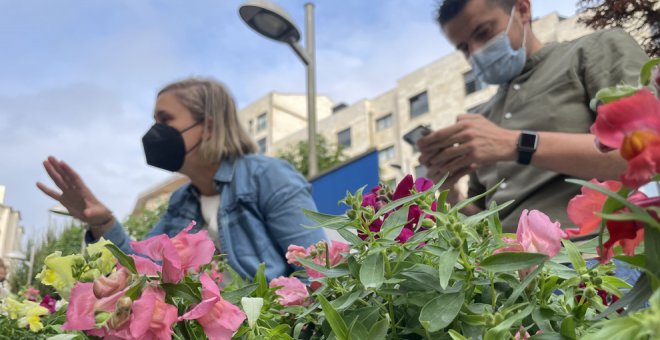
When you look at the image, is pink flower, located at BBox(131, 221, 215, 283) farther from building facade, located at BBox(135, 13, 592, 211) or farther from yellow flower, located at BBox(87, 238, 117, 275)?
building facade, located at BBox(135, 13, 592, 211)

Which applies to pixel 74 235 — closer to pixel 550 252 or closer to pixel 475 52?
pixel 475 52

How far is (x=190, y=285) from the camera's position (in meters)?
0.60

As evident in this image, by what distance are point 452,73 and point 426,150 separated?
20.3 metres

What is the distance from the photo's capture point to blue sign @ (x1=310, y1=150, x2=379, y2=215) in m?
3.27

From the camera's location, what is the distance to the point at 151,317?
0.56m

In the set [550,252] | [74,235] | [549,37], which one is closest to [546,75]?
[550,252]

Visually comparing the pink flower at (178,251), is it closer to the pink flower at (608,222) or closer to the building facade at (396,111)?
the pink flower at (608,222)

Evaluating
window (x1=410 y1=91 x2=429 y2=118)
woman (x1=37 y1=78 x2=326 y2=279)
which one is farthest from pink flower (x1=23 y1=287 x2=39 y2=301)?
window (x1=410 y1=91 x2=429 y2=118)

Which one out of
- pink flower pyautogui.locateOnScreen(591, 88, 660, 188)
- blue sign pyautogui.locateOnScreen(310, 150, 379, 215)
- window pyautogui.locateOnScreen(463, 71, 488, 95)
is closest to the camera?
pink flower pyautogui.locateOnScreen(591, 88, 660, 188)

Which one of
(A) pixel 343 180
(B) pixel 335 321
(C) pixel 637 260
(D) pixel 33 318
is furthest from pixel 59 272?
(A) pixel 343 180

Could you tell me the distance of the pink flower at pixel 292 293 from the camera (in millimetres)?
802

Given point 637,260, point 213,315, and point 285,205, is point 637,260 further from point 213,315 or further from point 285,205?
point 285,205

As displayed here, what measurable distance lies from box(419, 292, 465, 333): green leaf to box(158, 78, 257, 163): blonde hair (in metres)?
1.84

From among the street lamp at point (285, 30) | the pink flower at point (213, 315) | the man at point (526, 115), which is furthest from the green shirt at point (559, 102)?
the street lamp at point (285, 30)
